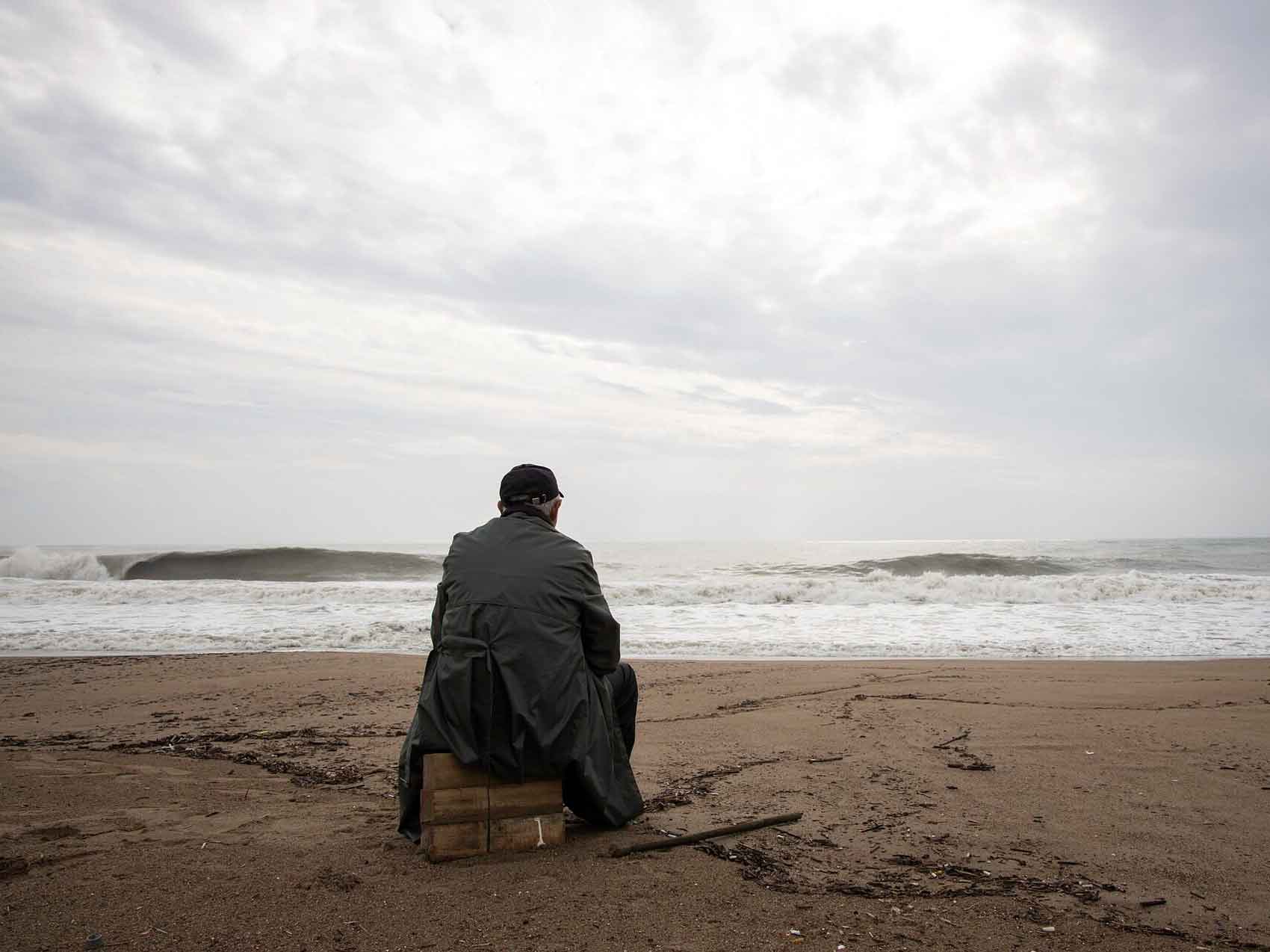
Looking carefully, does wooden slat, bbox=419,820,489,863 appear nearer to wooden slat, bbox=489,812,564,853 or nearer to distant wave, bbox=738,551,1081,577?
wooden slat, bbox=489,812,564,853

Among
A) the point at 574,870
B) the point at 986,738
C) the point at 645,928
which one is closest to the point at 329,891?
the point at 574,870

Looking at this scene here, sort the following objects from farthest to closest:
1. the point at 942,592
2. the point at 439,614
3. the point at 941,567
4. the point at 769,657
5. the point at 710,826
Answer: the point at 941,567 → the point at 942,592 → the point at 769,657 → the point at 710,826 → the point at 439,614

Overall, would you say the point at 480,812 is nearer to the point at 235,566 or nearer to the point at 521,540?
the point at 521,540

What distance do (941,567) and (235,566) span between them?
88.2 ft

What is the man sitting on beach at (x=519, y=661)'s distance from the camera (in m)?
2.95

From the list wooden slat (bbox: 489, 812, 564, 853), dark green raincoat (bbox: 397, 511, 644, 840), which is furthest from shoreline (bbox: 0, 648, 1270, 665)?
dark green raincoat (bbox: 397, 511, 644, 840)

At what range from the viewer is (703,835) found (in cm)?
329

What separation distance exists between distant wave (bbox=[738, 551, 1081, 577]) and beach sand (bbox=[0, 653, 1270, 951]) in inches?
897

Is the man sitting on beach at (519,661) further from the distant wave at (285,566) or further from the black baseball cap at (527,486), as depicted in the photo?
the distant wave at (285,566)

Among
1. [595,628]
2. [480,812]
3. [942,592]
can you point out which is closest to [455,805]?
[480,812]

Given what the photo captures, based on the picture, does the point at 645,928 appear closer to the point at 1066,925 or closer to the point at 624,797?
the point at 624,797

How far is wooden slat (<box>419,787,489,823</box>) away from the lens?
3018mm

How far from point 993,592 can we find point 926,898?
1584 centimetres

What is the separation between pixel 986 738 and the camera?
521 centimetres
